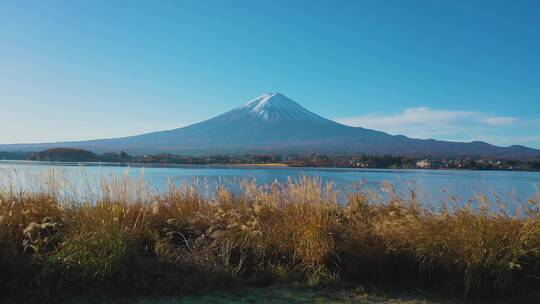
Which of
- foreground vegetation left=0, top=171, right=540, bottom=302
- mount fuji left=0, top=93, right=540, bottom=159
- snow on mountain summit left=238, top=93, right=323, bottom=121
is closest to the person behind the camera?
foreground vegetation left=0, top=171, right=540, bottom=302

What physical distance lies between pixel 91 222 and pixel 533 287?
4.87 metres

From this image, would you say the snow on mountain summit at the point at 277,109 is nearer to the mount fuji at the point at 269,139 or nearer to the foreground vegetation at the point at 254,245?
the mount fuji at the point at 269,139

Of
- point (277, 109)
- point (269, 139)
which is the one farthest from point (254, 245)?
point (277, 109)

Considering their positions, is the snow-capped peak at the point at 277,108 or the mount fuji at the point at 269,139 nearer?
the mount fuji at the point at 269,139

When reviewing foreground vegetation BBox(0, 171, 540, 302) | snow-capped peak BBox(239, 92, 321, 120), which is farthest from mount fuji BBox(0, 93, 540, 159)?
foreground vegetation BBox(0, 171, 540, 302)

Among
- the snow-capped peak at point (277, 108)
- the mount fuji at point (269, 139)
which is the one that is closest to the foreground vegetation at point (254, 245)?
the mount fuji at point (269, 139)

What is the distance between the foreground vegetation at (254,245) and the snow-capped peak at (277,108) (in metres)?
93.9

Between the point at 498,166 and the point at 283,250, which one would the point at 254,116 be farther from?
the point at 283,250

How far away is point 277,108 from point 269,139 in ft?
84.6

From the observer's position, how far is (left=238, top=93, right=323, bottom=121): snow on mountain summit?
103 meters

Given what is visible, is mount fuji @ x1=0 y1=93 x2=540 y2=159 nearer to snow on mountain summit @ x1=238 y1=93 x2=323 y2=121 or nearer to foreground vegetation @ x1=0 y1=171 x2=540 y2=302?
snow on mountain summit @ x1=238 y1=93 x2=323 y2=121

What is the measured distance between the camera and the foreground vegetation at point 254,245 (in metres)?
4.71

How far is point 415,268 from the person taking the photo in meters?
5.34

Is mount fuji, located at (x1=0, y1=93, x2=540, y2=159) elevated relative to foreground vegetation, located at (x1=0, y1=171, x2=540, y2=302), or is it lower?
elevated
